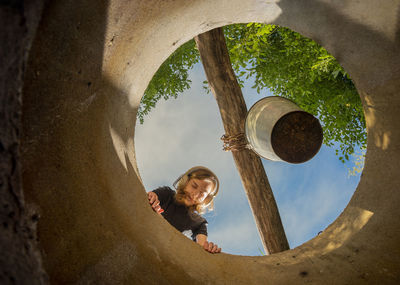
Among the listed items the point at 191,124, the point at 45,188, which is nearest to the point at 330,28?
the point at 45,188

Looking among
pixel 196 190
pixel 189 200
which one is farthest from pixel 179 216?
pixel 196 190

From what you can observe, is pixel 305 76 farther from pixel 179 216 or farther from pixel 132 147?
pixel 132 147

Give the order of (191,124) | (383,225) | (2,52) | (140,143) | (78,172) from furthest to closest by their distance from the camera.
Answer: (191,124)
(140,143)
(383,225)
(78,172)
(2,52)

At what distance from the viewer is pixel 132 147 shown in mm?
1896

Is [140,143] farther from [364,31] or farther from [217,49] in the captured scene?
[364,31]

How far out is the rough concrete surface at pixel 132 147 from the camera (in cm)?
97

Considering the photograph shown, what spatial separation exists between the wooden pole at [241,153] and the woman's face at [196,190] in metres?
0.49

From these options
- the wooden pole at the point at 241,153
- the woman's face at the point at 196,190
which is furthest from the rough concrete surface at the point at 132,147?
the woman's face at the point at 196,190

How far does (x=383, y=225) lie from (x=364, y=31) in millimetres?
1382

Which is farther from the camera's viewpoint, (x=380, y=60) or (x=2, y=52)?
(x=380, y=60)

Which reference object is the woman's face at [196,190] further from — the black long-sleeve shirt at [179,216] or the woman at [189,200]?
the black long-sleeve shirt at [179,216]

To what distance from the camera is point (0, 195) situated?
64 cm

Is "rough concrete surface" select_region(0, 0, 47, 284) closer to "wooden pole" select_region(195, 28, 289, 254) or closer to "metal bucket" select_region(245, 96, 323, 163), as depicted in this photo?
"metal bucket" select_region(245, 96, 323, 163)

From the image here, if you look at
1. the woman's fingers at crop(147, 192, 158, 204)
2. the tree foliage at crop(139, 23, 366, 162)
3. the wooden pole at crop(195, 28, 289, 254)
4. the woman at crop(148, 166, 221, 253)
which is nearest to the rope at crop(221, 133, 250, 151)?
the wooden pole at crop(195, 28, 289, 254)
